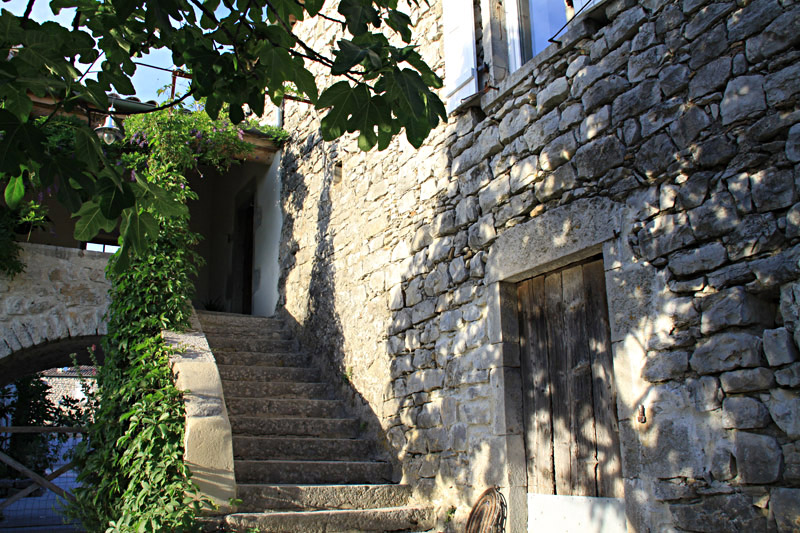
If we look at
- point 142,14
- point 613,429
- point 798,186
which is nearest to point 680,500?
point 613,429

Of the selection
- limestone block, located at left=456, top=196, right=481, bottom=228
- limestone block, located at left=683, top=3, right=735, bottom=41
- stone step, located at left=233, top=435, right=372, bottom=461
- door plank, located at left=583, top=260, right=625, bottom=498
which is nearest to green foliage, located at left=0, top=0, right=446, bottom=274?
limestone block, located at left=683, top=3, right=735, bottom=41

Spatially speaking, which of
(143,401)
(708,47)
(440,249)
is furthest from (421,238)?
(708,47)

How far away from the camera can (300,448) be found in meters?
4.91

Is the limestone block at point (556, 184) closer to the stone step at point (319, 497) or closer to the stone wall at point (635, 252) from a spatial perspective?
the stone wall at point (635, 252)

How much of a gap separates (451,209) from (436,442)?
1539 millimetres

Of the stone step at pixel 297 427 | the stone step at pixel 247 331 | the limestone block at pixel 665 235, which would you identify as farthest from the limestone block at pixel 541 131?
the stone step at pixel 247 331

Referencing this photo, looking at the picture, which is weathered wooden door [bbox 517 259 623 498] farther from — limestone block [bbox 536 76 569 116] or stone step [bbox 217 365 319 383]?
stone step [bbox 217 365 319 383]

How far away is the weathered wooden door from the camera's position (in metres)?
3.31

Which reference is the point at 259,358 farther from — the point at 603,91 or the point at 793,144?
the point at 793,144

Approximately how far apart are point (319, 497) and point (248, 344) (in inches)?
95.8

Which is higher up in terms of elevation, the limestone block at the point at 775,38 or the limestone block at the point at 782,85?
the limestone block at the point at 775,38

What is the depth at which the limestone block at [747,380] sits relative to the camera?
98.3 inches

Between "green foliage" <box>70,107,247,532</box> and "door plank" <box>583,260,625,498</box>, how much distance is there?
2057 millimetres

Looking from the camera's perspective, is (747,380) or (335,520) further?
(335,520)
